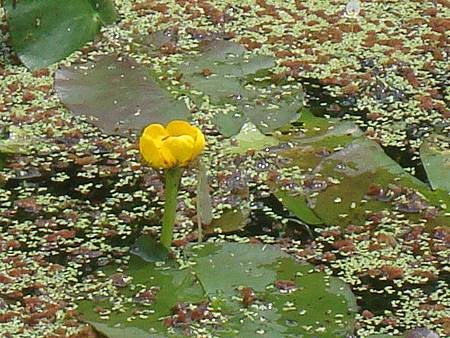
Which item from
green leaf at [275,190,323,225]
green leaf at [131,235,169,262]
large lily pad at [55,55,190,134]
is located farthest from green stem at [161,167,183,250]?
large lily pad at [55,55,190,134]

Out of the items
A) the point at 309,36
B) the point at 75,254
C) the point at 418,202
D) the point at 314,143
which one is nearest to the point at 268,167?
the point at 314,143

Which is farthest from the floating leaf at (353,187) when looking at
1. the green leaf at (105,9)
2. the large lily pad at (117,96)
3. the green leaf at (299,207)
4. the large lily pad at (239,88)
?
the green leaf at (105,9)

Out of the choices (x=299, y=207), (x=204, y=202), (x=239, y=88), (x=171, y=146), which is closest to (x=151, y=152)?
(x=171, y=146)

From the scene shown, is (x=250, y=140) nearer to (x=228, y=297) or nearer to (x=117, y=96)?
(x=117, y=96)

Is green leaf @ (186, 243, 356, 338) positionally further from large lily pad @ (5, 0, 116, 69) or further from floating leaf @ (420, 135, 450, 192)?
large lily pad @ (5, 0, 116, 69)

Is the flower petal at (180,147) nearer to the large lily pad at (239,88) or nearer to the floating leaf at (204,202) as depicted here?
the floating leaf at (204,202)
